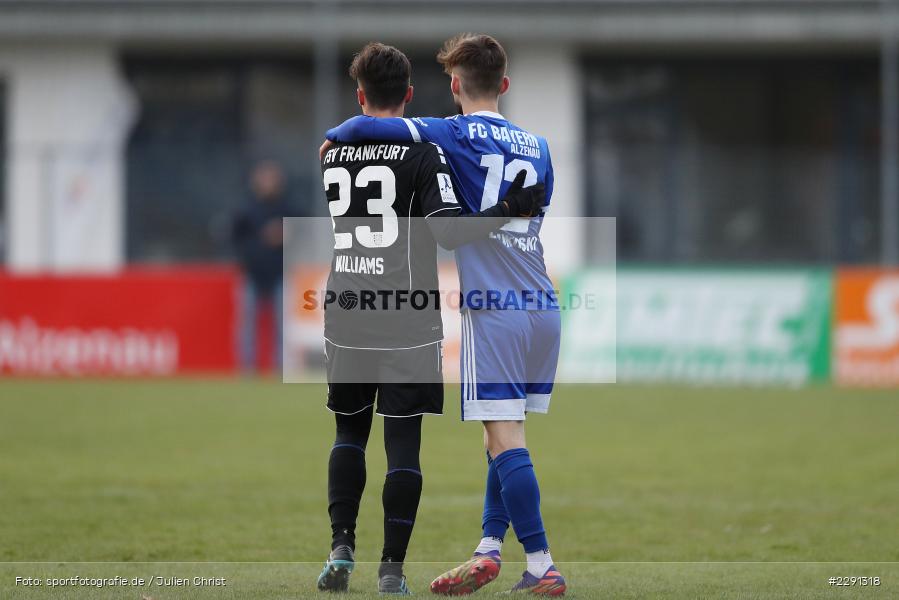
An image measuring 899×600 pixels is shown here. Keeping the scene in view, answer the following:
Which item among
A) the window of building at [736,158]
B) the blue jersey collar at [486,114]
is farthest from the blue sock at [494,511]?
the window of building at [736,158]

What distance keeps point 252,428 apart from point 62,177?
36.4 feet

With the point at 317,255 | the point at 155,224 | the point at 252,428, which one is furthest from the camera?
the point at 155,224

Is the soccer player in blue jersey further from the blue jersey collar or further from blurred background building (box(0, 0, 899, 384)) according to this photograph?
blurred background building (box(0, 0, 899, 384))

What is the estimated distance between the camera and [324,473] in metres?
9.12

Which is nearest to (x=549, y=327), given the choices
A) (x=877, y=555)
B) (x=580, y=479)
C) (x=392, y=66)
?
(x=392, y=66)

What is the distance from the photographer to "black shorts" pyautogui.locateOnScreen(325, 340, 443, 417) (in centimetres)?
526

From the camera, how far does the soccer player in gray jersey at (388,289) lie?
5.20 m

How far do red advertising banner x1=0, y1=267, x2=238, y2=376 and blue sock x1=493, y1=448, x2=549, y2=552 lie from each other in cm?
1262

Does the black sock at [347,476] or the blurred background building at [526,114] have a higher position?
the blurred background building at [526,114]

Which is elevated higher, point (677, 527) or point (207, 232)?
point (207, 232)

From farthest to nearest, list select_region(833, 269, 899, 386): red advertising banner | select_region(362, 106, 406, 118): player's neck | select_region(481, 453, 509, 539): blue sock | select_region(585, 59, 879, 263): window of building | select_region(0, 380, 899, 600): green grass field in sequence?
select_region(585, 59, 879, 263): window of building < select_region(833, 269, 899, 386): red advertising banner < select_region(0, 380, 899, 600): green grass field < select_region(481, 453, 509, 539): blue sock < select_region(362, 106, 406, 118): player's neck

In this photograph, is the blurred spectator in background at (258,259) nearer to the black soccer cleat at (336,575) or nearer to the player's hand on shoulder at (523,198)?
the player's hand on shoulder at (523,198)

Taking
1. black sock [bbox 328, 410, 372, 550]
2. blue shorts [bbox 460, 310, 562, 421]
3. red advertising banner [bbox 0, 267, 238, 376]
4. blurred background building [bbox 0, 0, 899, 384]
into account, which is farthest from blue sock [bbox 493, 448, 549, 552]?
blurred background building [bbox 0, 0, 899, 384]

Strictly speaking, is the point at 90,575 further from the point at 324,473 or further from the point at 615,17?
the point at 615,17
